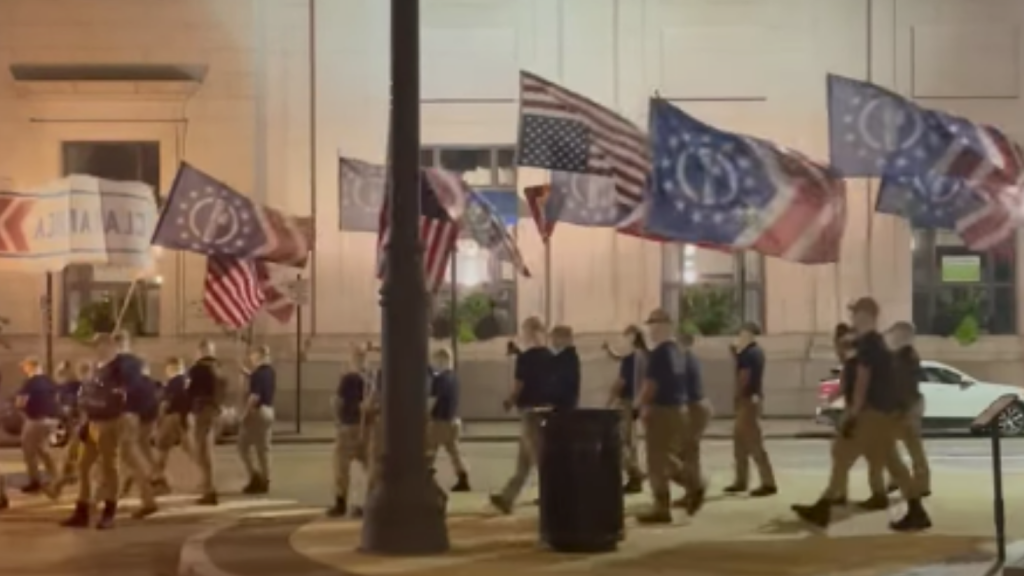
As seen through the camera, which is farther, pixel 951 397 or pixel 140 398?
pixel 951 397

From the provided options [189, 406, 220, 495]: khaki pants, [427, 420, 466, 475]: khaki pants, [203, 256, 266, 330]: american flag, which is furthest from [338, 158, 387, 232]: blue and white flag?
[189, 406, 220, 495]: khaki pants

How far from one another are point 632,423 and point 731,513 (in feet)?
8.01

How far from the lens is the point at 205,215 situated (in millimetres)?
22766

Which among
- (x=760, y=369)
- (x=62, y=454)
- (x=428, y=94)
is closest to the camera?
(x=760, y=369)

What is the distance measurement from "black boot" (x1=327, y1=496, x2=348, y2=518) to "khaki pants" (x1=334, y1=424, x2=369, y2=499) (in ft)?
0.16

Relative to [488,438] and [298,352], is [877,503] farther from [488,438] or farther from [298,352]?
[298,352]

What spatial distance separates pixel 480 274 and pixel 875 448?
21636 millimetres

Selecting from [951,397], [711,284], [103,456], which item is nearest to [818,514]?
[103,456]

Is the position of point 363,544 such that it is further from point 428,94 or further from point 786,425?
point 428,94

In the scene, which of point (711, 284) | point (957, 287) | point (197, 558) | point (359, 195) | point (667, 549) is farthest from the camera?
point (957, 287)

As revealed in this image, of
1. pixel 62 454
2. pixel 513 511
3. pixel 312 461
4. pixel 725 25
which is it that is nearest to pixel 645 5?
pixel 725 25

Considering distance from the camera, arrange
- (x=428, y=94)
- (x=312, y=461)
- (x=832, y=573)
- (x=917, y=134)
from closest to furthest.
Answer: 1. (x=832, y=573)
2. (x=917, y=134)
3. (x=312, y=461)
4. (x=428, y=94)

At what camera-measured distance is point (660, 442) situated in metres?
15.6

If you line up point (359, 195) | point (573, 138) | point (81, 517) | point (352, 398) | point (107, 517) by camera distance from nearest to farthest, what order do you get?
point (107, 517) < point (81, 517) < point (352, 398) < point (573, 138) < point (359, 195)
